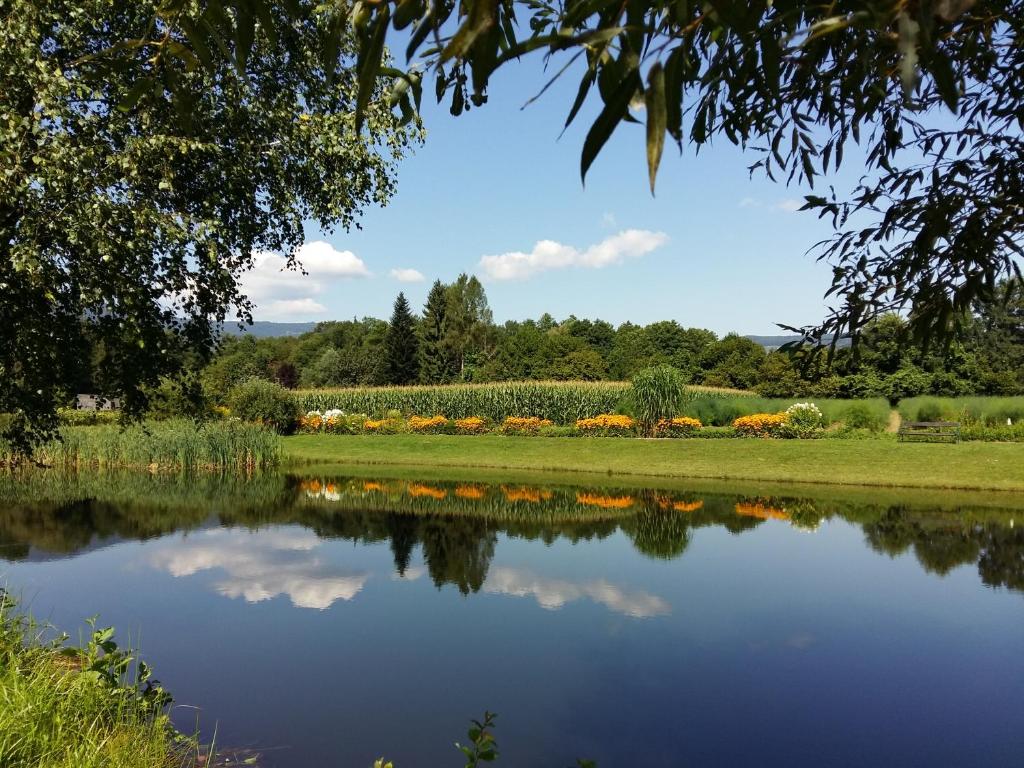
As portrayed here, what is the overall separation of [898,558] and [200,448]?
60.7ft

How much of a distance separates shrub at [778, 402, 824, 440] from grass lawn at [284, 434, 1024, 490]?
97 centimetres

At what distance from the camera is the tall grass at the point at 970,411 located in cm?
2128

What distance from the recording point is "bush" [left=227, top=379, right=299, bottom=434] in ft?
87.6

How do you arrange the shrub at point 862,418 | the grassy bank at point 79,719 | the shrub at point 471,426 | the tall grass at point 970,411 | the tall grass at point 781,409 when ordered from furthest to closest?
the shrub at point 471,426 → the tall grass at point 781,409 → the shrub at point 862,418 → the tall grass at point 970,411 → the grassy bank at point 79,719

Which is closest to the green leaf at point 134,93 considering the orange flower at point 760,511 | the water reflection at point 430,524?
the water reflection at point 430,524

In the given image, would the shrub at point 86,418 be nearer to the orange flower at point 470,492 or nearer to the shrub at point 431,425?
the shrub at point 431,425

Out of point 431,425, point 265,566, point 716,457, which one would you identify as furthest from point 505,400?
point 265,566

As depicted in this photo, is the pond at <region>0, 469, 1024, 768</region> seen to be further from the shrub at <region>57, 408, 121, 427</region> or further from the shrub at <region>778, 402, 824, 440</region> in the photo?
the shrub at <region>57, 408, 121, 427</region>

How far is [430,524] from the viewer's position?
41.3 feet

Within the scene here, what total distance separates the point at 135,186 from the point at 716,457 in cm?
1681

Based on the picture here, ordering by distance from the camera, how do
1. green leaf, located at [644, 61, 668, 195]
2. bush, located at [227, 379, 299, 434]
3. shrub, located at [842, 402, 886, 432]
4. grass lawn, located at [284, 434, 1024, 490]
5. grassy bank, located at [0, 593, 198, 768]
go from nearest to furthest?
green leaf, located at [644, 61, 668, 195], grassy bank, located at [0, 593, 198, 768], grass lawn, located at [284, 434, 1024, 490], shrub, located at [842, 402, 886, 432], bush, located at [227, 379, 299, 434]

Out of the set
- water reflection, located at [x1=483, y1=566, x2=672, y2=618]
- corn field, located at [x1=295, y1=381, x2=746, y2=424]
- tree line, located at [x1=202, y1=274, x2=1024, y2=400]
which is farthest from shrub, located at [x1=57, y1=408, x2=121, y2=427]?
water reflection, located at [x1=483, y1=566, x2=672, y2=618]

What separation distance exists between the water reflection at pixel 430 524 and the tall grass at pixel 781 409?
866cm

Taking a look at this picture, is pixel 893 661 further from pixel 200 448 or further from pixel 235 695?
pixel 200 448
